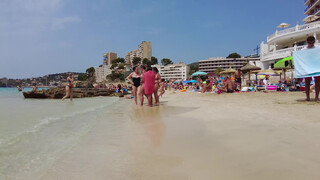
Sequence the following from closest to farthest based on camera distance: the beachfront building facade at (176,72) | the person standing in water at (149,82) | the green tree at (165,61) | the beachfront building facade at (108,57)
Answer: the person standing in water at (149,82), the beachfront building facade at (176,72), the green tree at (165,61), the beachfront building facade at (108,57)

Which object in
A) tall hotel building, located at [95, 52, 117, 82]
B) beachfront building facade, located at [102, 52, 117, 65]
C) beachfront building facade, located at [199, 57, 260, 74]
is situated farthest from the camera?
beachfront building facade, located at [102, 52, 117, 65]

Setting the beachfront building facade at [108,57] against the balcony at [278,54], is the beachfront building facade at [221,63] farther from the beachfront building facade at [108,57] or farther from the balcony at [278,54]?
the beachfront building facade at [108,57]

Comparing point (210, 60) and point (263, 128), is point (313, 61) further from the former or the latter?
point (210, 60)

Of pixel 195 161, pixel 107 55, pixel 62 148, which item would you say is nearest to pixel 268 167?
pixel 195 161

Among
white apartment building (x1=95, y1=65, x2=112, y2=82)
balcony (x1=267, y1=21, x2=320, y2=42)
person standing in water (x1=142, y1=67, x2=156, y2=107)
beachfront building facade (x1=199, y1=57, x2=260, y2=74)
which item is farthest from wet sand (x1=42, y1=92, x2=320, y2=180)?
white apartment building (x1=95, y1=65, x2=112, y2=82)

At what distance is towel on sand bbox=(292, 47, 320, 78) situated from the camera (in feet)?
15.6

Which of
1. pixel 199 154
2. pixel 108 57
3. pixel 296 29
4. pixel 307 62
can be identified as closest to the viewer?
pixel 199 154

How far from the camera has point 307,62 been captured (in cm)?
497

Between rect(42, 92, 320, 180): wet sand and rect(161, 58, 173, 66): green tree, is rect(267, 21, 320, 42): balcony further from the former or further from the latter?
rect(161, 58, 173, 66): green tree

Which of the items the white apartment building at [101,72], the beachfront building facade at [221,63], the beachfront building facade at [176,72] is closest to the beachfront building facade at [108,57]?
the white apartment building at [101,72]

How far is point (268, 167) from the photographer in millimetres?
1553

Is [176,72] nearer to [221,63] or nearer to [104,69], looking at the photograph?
[221,63]

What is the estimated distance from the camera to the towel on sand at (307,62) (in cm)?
477

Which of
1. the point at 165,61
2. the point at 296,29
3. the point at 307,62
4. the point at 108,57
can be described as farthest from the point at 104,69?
the point at 307,62
